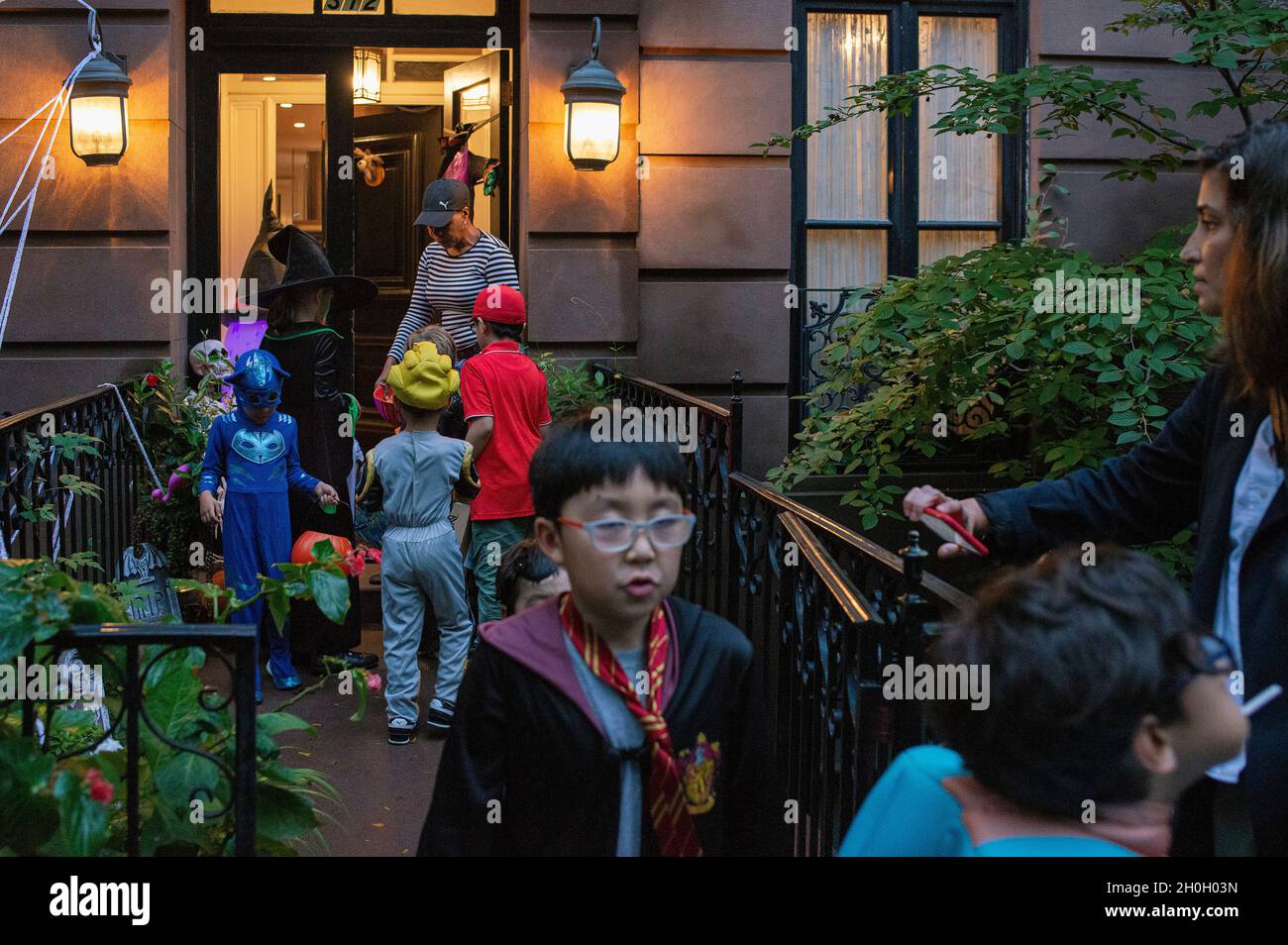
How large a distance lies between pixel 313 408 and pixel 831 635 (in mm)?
4097

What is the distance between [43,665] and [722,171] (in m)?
6.98

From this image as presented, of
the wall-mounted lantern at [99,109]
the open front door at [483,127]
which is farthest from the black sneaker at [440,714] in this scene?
the open front door at [483,127]

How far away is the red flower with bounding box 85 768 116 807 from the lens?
2803mm

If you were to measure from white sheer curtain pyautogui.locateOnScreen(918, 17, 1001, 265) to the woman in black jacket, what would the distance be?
7242 millimetres

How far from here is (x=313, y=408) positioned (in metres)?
7.28

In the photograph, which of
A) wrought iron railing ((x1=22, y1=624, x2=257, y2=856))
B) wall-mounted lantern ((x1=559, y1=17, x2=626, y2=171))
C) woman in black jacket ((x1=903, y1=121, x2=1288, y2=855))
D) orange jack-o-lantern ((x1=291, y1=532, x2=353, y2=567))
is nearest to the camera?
woman in black jacket ((x1=903, y1=121, x2=1288, y2=855))

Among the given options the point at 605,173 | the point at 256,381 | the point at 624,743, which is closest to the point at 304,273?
the point at 256,381

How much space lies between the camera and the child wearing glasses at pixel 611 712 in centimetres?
A: 257

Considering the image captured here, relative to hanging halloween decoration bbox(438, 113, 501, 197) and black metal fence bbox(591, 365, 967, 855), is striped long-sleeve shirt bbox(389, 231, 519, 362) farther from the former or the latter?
black metal fence bbox(591, 365, 967, 855)

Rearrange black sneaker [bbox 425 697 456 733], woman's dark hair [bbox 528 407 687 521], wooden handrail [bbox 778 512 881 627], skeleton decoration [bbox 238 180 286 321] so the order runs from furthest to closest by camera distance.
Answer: skeleton decoration [bbox 238 180 286 321] < black sneaker [bbox 425 697 456 733] < wooden handrail [bbox 778 512 881 627] < woman's dark hair [bbox 528 407 687 521]

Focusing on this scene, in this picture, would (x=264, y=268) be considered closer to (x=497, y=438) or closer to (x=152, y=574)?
(x=152, y=574)

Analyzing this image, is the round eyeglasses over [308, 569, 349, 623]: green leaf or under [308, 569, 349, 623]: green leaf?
over

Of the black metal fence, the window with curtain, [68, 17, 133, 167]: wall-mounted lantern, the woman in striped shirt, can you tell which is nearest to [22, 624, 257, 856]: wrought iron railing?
the black metal fence

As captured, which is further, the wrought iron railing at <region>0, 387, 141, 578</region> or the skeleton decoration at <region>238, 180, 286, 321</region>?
the skeleton decoration at <region>238, 180, 286, 321</region>
